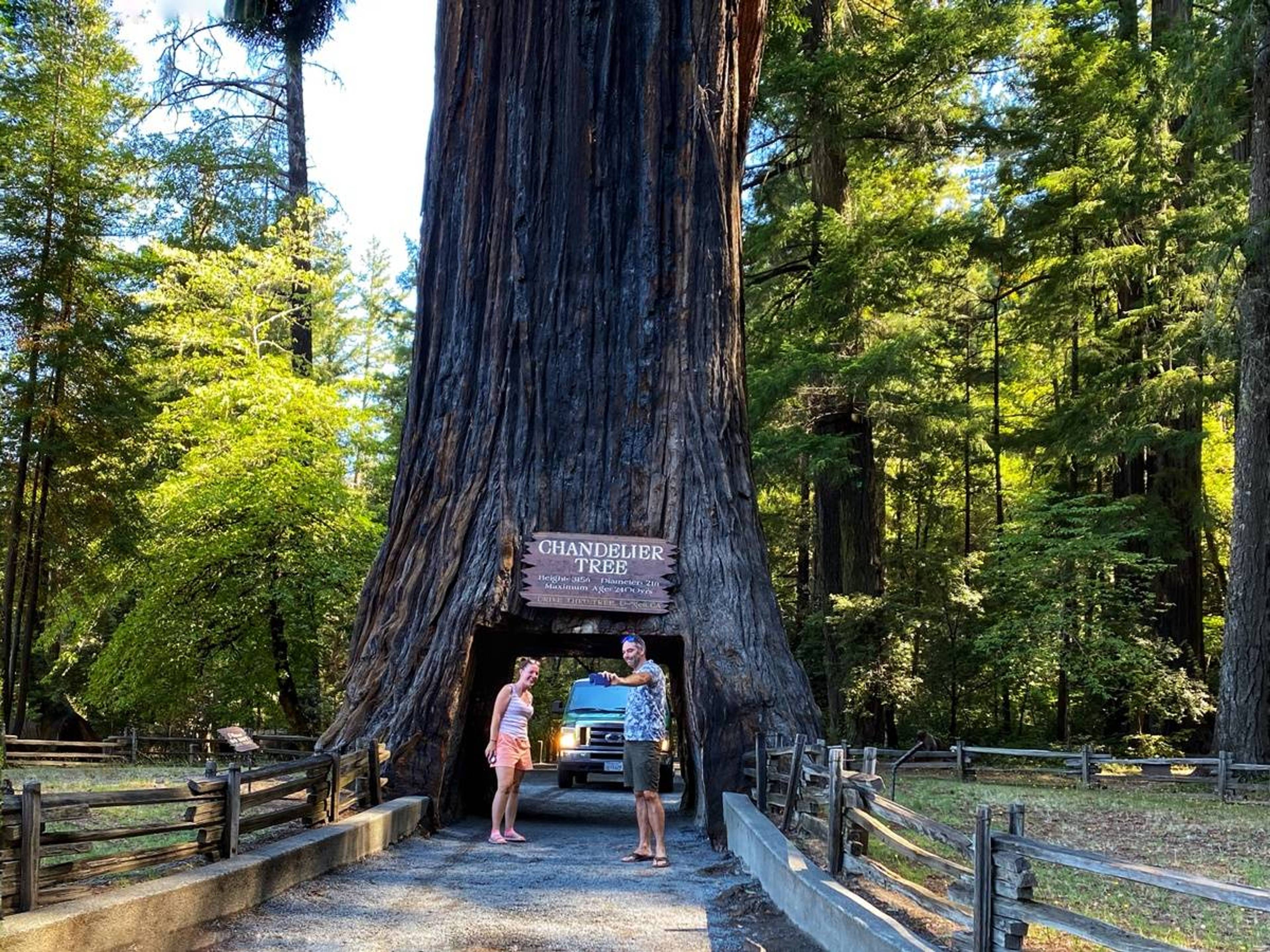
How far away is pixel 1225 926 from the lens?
7.28 m

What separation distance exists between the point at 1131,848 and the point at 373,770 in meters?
7.24

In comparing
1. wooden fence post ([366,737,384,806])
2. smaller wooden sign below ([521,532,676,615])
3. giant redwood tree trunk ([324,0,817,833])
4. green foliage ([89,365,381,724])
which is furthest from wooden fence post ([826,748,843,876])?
green foliage ([89,365,381,724])

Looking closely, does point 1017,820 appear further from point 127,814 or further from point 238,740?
point 127,814

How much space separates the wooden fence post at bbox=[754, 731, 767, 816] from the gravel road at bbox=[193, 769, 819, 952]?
0.56 meters

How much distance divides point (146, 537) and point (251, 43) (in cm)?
1001

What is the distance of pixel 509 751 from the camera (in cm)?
1003

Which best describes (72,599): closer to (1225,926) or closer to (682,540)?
(682,540)

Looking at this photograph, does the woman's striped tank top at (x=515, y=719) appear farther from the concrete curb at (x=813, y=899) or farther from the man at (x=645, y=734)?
the concrete curb at (x=813, y=899)

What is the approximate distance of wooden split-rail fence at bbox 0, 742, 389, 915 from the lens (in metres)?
5.02

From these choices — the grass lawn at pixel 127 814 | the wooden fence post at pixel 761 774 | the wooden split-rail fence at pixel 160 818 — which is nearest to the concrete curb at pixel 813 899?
the wooden fence post at pixel 761 774

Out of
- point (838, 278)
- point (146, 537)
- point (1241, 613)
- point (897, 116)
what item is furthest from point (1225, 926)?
point (146, 537)

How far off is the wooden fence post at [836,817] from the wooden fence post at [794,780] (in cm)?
146

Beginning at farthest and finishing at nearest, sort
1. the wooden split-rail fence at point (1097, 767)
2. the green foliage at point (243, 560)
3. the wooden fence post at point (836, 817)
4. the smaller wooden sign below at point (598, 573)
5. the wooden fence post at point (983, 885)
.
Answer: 1. the green foliage at point (243, 560)
2. the wooden split-rail fence at point (1097, 767)
3. the smaller wooden sign below at point (598, 573)
4. the wooden fence post at point (836, 817)
5. the wooden fence post at point (983, 885)

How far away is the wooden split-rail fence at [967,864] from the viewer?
396 centimetres
